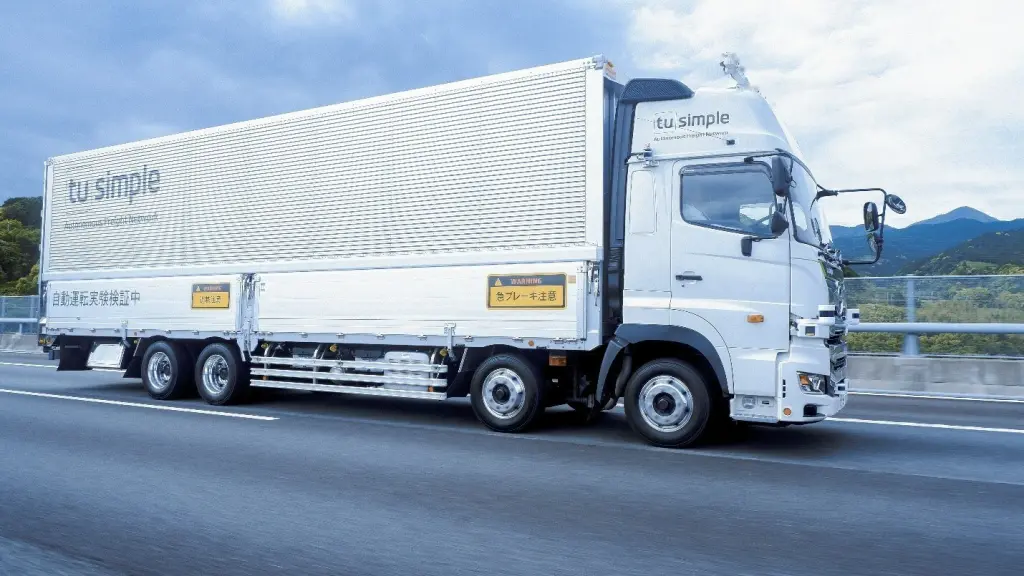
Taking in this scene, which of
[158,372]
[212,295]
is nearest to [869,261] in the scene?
[212,295]

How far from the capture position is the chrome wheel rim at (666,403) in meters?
7.88

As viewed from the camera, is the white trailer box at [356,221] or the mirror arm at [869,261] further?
the white trailer box at [356,221]

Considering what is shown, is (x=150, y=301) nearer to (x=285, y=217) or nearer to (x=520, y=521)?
(x=285, y=217)

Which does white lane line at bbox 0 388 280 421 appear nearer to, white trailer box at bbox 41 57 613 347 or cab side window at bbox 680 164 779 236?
white trailer box at bbox 41 57 613 347

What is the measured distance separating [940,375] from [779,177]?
23.8 ft

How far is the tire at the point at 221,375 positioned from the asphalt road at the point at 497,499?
1.46m

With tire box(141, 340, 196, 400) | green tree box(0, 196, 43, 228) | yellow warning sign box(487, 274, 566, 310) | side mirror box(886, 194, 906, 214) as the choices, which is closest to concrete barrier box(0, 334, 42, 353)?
tire box(141, 340, 196, 400)

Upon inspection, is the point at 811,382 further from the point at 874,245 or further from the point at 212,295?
the point at 212,295

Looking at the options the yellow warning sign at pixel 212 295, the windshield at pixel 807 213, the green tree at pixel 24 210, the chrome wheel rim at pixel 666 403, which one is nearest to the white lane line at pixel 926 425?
the windshield at pixel 807 213

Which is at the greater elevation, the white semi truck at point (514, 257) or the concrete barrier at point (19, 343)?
the white semi truck at point (514, 257)

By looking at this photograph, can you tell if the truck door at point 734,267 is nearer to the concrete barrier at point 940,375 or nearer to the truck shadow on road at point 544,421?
the truck shadow on road at point 544,421

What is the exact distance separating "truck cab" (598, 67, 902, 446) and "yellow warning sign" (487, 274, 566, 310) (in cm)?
54

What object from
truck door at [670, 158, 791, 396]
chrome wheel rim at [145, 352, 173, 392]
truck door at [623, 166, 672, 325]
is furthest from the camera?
chrome wheel rim at [145, 352, 173, 392]

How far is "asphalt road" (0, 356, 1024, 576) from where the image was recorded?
15.1 ft
